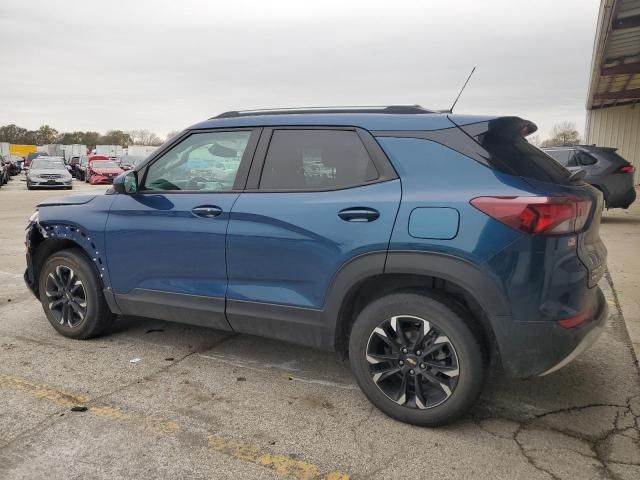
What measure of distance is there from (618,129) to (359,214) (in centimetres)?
2539

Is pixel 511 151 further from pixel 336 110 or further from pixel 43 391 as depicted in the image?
pixel 43 391

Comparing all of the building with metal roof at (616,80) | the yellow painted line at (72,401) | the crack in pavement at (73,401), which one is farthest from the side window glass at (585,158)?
the yellow painted line at (72,401)

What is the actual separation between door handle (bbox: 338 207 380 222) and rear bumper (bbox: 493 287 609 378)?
852 millimetres

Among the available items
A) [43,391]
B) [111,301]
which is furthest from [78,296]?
[43,391]

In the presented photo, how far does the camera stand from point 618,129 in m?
24.1

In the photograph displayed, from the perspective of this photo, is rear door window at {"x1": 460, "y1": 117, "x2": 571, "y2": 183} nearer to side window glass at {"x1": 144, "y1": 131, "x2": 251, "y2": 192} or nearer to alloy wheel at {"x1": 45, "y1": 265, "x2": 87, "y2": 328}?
side window glass at {"x1": 144, "y1": 131, "x2": 251, "y2": 192}

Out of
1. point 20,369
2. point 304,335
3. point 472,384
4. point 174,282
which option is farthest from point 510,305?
point 20,369

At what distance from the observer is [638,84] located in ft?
65.0

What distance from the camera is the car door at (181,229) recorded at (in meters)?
3.56

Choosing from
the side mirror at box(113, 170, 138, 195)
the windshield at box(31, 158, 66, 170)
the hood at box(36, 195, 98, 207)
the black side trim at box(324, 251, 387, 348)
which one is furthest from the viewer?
the windshield at box(31, 158, 66, 170)

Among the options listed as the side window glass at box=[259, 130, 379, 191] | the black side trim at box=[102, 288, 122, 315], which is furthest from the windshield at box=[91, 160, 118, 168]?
the side window glass at box=[259, 130, 379, 191]

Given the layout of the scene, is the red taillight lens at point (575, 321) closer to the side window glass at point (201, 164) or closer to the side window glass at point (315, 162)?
the side window glass at point (315, 162)

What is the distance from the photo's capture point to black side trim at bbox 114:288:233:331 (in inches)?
143

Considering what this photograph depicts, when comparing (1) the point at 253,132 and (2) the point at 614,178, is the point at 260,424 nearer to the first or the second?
(1) the point at 253,132
